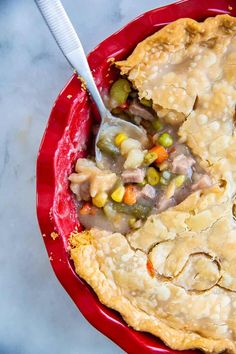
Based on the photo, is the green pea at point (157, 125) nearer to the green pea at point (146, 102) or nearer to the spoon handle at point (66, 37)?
the green pea at point (146, 102)

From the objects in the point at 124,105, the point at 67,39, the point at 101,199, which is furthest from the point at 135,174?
the point at 67,39

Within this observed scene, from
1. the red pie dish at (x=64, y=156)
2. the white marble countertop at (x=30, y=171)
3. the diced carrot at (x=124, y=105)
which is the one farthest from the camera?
the white marble countertop at (x=30, y=171)

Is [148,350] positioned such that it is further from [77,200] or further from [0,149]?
[0,149]

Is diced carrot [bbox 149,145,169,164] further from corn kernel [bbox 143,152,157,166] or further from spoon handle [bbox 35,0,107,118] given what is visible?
spoon handle [bbox 35,0,107,118]

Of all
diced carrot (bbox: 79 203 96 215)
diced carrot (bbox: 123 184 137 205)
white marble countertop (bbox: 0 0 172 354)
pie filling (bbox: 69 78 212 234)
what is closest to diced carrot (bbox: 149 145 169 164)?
pie filling (bbox: 69 78 212 234)

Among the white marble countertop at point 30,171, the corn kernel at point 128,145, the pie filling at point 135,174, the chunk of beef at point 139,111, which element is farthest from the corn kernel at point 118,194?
the white marble countertop at point 30,171
